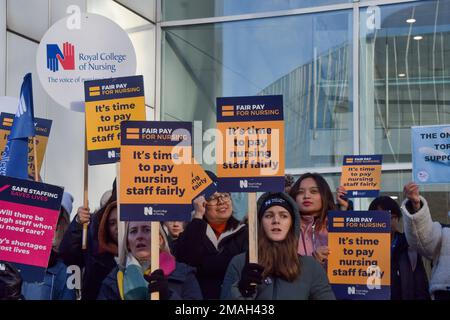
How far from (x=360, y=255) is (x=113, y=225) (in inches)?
61.5

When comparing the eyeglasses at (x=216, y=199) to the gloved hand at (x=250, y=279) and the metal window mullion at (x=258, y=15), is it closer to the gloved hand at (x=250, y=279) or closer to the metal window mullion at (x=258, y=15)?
the gloved hand at (x=250, y=279)

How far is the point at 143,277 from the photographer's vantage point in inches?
203

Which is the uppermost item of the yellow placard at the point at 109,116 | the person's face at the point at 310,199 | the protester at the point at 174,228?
the yellow placard at the point at 109,116

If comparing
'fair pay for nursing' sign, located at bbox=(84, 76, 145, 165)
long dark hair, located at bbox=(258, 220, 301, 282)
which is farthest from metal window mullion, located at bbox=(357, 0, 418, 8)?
long dark hair, located at bbox=(258, 220, 301, 282)

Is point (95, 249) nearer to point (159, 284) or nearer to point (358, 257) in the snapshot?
point (159, 284)

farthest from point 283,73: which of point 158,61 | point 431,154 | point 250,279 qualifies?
point 250,279

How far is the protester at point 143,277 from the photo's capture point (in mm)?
5098

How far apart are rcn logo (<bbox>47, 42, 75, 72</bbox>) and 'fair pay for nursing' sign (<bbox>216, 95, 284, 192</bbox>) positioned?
6.92 feet

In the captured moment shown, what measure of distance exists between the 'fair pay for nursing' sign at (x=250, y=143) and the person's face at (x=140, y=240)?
1.66ft

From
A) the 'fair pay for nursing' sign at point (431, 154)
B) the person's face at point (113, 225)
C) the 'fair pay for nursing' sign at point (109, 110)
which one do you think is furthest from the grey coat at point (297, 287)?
the 'fair pay for nursing' sign at point (431, 154)

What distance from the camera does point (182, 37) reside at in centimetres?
1295
